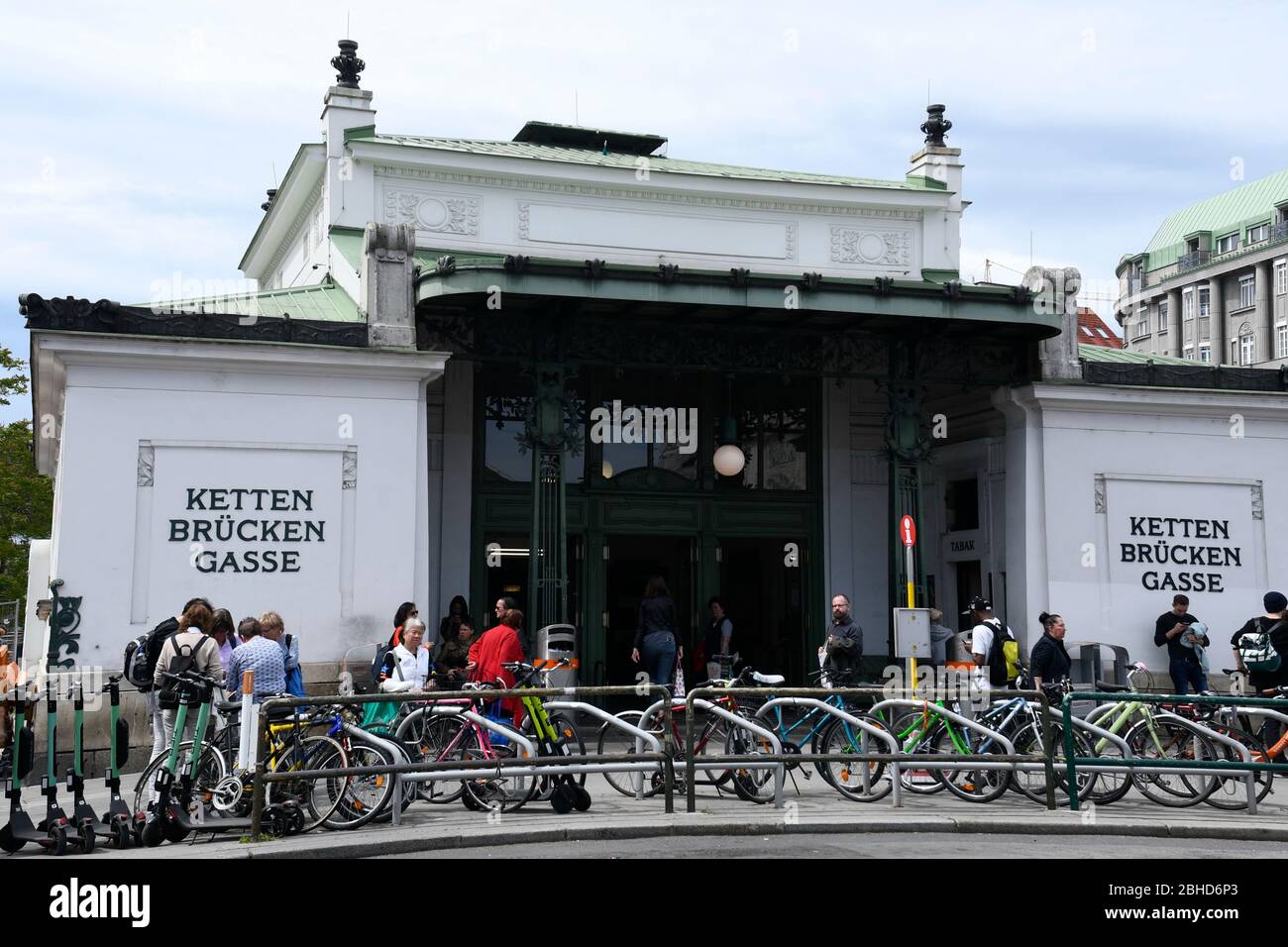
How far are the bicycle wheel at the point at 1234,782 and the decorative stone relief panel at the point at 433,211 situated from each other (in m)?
13.4

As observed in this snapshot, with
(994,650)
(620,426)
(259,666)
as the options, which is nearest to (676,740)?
(259,666)

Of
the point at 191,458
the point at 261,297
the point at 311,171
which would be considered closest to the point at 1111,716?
the point at 191,458

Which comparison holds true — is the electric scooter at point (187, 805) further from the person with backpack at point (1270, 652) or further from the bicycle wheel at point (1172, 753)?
the person with backpack at point (1270, 652)

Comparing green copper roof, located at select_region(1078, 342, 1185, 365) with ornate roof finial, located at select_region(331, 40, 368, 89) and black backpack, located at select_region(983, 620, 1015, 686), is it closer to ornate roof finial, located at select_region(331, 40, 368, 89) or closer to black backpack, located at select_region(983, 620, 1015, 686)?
black backpack, located at select_region(983, 620, 1015, 686)

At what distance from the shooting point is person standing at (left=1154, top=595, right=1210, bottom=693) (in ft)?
59.6

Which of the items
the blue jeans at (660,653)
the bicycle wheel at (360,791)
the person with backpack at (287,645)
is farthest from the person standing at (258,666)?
the blue jeans at (660,653)

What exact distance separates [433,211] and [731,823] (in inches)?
518

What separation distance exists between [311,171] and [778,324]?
829 centimetres

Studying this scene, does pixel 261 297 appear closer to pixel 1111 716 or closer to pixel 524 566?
pixel 524 566

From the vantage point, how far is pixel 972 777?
1253 centimetres

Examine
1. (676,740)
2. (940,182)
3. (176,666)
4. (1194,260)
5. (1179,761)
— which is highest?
(1194,260)

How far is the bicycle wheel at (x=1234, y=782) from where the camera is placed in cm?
1223

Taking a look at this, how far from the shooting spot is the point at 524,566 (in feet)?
68.6

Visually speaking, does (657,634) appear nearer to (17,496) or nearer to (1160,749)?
(1160,749)
